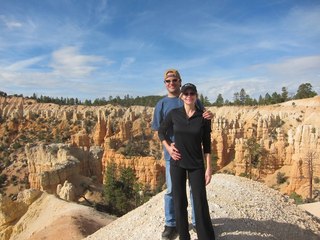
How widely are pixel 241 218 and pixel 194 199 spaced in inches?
91.2

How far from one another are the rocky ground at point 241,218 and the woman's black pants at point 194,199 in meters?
0.75

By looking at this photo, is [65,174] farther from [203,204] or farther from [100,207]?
[203,204]

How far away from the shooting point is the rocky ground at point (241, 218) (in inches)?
248

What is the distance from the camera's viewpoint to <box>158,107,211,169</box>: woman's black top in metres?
4.70

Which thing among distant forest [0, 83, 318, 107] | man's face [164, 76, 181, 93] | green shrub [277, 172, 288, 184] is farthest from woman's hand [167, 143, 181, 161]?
distant forest [0, 83, 318, 107]

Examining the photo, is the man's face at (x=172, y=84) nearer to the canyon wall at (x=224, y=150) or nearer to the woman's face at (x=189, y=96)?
the woman's face at (x=189, y=96)

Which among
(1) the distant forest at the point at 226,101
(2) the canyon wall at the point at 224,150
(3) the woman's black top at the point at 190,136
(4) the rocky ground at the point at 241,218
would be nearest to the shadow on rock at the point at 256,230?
(4) the rocky ground at the point at 241,218

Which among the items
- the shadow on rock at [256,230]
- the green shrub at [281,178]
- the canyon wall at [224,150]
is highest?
the shadow on rock at [256,230]

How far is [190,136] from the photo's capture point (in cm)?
470

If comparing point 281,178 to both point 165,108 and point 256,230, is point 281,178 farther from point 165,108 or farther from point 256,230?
point 165,108

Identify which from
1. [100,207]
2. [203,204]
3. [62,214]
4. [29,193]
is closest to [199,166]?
[203,204]

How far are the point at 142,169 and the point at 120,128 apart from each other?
68.3 feet

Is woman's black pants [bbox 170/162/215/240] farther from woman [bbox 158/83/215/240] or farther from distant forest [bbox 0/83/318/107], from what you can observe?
distant forest [bbox 0/83/318/107]

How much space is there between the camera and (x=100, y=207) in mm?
23656
